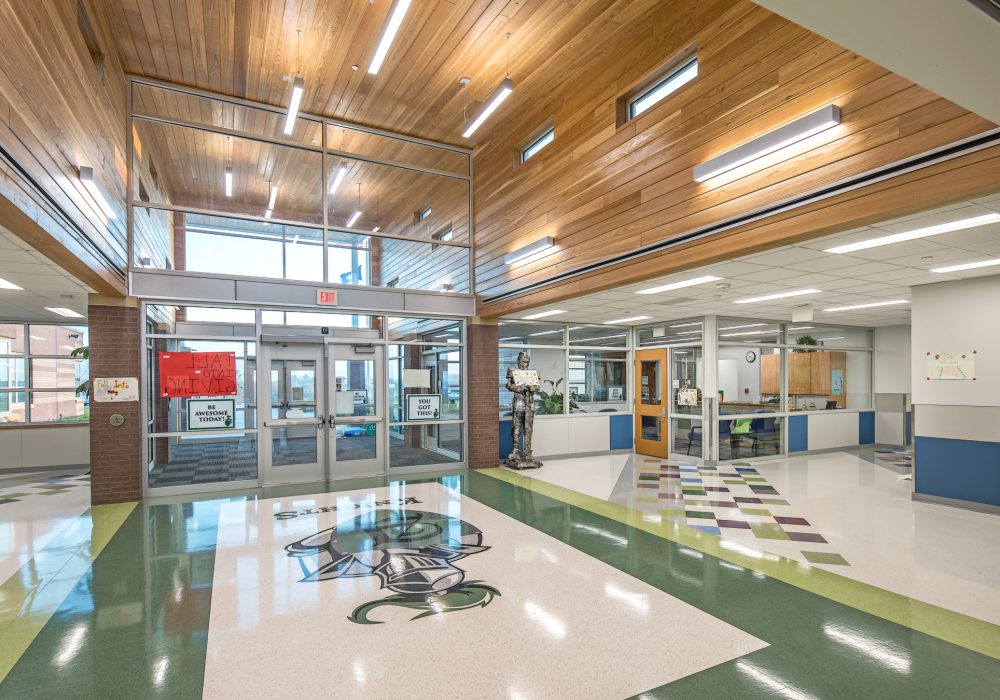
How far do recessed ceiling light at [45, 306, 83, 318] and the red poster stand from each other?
232 centimetres

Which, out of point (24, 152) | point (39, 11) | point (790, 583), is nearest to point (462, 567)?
point (790, 583)

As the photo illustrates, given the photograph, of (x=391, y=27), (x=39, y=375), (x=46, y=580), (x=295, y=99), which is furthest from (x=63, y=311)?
(x=391, y=27)

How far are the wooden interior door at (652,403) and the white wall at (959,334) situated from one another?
373 centimetres

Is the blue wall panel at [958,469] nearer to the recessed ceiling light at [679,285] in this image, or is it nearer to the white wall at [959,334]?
the white wall at [959,334]

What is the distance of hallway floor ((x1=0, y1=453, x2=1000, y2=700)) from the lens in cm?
258

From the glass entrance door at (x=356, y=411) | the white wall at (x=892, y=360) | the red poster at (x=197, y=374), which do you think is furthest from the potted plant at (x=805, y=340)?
the red poster at (x=197, y=374)

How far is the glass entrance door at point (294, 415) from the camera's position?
7.29 metres

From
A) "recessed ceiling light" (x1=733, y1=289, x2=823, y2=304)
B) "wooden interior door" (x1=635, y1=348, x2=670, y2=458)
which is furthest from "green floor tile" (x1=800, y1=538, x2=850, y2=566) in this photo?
"wooden interior door" (x1=635, y1=348, x2=670, y2=458)

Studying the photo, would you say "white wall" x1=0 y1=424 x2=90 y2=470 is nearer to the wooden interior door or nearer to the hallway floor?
the hallway floor

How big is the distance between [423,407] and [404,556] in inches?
163

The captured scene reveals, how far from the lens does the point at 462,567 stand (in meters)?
4.04

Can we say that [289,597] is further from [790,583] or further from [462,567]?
[790,583]

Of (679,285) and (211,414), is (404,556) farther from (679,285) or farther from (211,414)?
(211,414)

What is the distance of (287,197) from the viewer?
7.60 m
